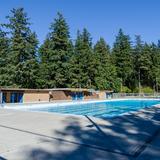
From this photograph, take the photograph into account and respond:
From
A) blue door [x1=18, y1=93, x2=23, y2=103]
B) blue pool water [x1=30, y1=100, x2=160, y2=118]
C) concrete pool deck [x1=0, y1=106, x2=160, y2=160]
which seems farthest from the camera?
blue door [x1=18, y1=93, x2=23, y2=103]

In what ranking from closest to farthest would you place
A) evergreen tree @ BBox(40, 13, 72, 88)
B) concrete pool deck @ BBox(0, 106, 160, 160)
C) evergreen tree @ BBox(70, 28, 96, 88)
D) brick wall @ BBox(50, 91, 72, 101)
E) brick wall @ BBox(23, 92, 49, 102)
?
1. concrete pool deck @ BBox(0, 106, 160, 160)
2. brick wall @ BBox(23, 92, 49, 102)
3. brick wall @ BBox(50, 91, 72, 101)
4. evergreen tree @ BBox(40, 13, 72, 88)
5. evergreen tree @ BBox(70, 28, 96, 88)

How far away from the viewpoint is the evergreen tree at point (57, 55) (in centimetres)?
4138

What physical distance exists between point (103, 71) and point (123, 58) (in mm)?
9699

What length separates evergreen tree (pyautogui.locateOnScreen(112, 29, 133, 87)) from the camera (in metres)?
56.7

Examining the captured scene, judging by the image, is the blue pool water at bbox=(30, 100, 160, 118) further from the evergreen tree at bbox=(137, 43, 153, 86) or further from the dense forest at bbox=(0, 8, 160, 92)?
the evergreen tree at bbox=(137, 43, 153, 86)

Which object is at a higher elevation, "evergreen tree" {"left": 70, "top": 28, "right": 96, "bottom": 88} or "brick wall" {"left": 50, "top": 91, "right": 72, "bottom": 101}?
"evergreen tree" {"left": 70, "top": 28, "right": 96, "bottom": 88}

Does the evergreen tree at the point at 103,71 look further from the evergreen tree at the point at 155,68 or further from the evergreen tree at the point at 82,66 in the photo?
the evergreen tree at the point at 155,68

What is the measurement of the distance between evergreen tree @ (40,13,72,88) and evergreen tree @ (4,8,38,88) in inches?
94.9

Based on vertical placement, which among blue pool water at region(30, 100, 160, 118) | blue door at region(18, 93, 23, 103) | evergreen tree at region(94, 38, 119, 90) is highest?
evergreen tree at region(94, 38, 119, 90)

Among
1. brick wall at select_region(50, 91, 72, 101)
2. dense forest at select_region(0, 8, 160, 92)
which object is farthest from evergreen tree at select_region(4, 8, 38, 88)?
brick wall at select_region(50, 91, 72, 101)

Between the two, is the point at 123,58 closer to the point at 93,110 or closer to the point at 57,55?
the point at 57,55

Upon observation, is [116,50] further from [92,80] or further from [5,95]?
[5,95]

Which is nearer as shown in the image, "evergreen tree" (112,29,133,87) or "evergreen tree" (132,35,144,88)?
"evergreen tree" (112,29,133,87)

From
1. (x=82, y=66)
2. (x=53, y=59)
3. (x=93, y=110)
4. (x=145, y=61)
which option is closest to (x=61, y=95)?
(x=53, y=59)
